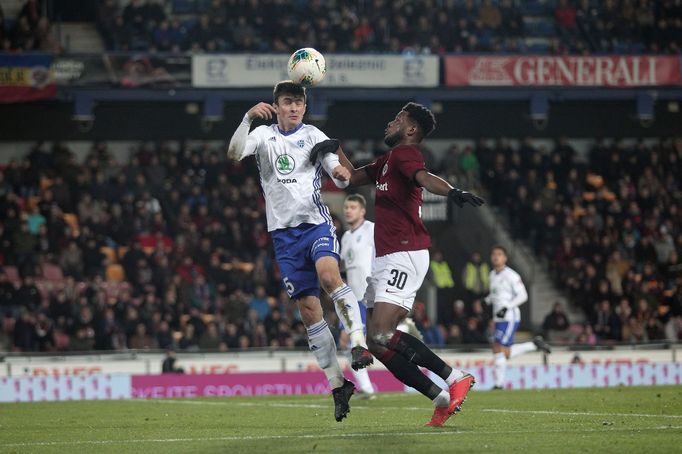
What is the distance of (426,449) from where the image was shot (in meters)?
8.88

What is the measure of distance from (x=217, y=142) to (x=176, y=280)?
952 cm

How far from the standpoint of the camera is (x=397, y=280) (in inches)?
421

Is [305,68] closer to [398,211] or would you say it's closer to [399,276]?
[398,211]

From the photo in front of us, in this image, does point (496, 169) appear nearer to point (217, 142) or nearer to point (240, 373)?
point (217, 142)

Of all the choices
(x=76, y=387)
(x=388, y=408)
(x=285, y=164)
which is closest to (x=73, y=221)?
(x=76, y=387)

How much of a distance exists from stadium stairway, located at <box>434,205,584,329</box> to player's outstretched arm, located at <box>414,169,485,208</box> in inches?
812

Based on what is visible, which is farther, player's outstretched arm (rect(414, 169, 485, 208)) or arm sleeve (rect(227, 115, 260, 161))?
arm sleeve (rect(227, 115, 260, 161))

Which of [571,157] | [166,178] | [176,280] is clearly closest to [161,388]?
[176,280]

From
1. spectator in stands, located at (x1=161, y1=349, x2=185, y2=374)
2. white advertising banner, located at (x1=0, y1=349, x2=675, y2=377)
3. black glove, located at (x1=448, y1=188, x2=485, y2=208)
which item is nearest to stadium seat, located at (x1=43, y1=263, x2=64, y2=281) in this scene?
white advertising banner, located at (x1=0, y1=349, x2=675, y2=377)

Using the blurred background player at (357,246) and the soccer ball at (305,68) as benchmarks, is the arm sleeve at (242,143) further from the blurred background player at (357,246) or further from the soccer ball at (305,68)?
the blurred background player at (357,246)

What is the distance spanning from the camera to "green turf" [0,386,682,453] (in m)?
9.27

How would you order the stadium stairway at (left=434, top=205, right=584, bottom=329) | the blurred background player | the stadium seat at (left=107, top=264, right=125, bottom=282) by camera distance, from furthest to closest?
the stadium stairway at (left=434, top=205, right=584, bottom=329)
the stadium seat at (left=107, top=264, right=125, bottom=282)
the blurred background player

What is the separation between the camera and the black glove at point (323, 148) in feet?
34.8

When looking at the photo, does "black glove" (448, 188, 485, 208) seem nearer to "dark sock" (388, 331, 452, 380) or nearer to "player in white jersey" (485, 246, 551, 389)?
"dark sock" (388, 331, 452, 380)
